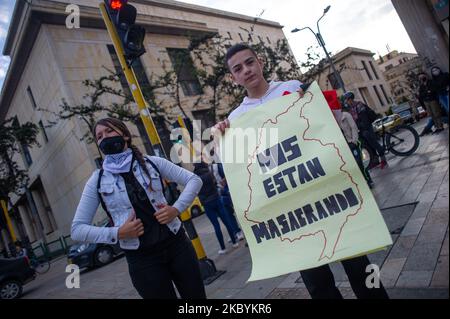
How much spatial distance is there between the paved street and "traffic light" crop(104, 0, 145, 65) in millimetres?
3698

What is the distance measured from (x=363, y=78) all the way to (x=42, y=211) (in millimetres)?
45773

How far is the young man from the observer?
6.66ft

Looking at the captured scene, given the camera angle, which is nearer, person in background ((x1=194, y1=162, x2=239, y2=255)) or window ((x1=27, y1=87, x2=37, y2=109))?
person in background ((x1=194, y1=162, x2=239, y2=255))

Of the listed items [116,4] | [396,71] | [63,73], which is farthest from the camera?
[396,71]

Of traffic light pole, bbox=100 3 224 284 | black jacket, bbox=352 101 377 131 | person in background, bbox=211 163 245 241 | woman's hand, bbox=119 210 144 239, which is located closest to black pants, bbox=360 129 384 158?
black jacket, bbox=352 101 377 131

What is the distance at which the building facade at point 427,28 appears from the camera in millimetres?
1250

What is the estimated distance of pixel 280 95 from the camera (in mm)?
2234

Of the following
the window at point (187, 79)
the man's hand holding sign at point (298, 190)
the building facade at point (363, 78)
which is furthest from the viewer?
the building facade at point (363, 78)

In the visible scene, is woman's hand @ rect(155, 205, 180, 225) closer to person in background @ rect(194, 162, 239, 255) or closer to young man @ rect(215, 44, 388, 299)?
young man @ rect(215, 44, 388, 299)

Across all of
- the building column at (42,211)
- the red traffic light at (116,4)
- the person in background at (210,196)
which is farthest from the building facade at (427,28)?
the building column at (42,211)

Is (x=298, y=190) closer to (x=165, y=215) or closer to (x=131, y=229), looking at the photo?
(x=165, y=215)

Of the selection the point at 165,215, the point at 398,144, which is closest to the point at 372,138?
the point at 398,144

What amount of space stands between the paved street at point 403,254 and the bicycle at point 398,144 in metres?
1.01

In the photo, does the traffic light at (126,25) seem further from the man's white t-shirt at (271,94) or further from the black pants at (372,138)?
the black pants at (372,138)
